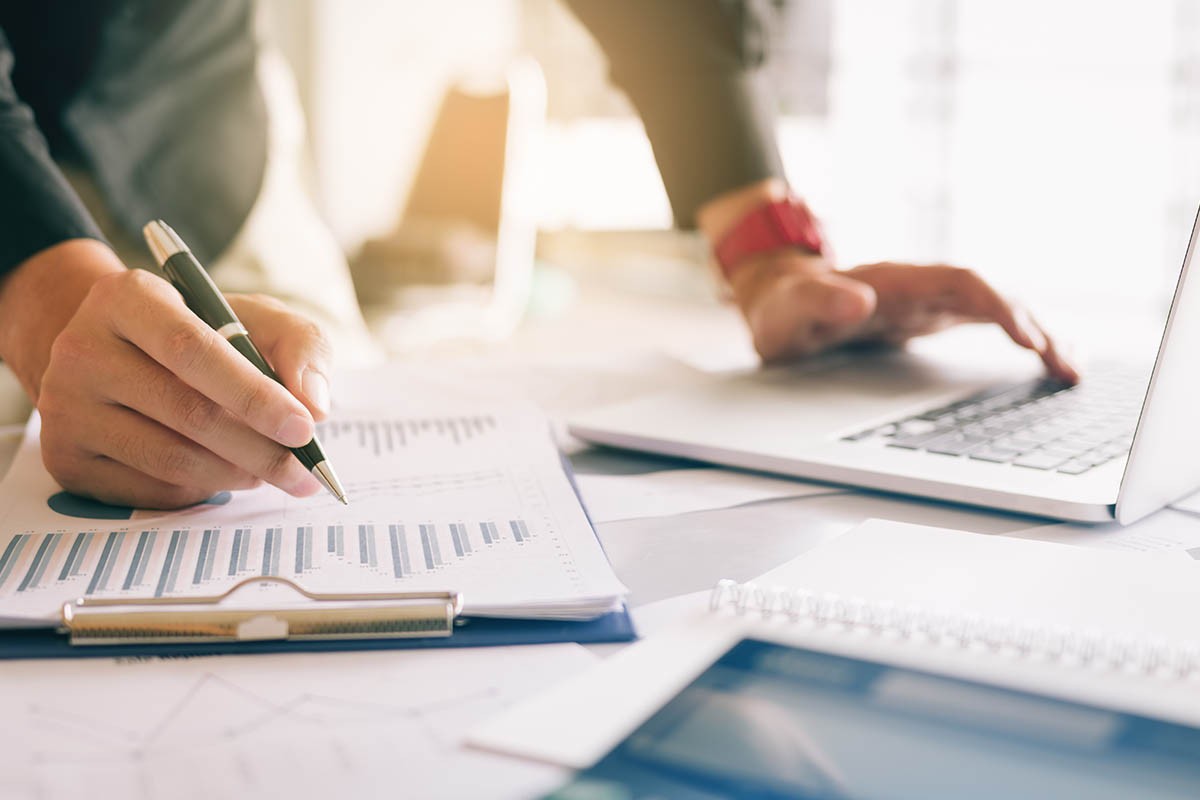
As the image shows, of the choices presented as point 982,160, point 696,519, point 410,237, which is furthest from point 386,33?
point 696,519

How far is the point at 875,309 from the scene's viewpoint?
900 millimetres

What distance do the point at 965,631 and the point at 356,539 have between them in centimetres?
25

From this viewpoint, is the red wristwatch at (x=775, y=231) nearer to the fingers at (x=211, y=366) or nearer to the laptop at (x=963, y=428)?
the laptop at (x=963, y=428)

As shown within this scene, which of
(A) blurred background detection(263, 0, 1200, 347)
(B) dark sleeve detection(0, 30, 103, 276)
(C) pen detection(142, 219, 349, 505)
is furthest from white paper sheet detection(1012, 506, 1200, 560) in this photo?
(A) blurred background detection(263, 0, 1200, 347)

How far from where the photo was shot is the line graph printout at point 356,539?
1.31 feet

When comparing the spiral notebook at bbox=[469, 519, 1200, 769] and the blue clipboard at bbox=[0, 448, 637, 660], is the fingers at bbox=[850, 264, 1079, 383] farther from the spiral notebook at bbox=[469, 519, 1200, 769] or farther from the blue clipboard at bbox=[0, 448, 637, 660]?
the blue clipboard at bbox=[0, 448, 637, 660]

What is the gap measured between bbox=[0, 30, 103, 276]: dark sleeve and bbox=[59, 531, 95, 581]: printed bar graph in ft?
0.82

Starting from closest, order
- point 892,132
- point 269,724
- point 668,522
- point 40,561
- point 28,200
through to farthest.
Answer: point 269,724
point 40,561
point 668,522
point 28,200
point 892,132

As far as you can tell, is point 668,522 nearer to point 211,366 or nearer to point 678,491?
point 678,491

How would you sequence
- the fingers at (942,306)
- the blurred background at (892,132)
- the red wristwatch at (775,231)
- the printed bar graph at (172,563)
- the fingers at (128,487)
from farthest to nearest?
the blurred background at (892,132)
the red wristwatch at (775,231)
the fingers at (942,306)
the fingers at (128,487)
the printed bar graph at (172,563)

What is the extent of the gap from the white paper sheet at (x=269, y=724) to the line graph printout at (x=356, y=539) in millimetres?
33

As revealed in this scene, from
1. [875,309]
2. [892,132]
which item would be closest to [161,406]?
[875,309]

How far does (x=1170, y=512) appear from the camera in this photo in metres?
0.55

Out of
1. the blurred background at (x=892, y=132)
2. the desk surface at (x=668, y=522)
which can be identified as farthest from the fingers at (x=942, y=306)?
the blurred background at (x=892, y=132)
